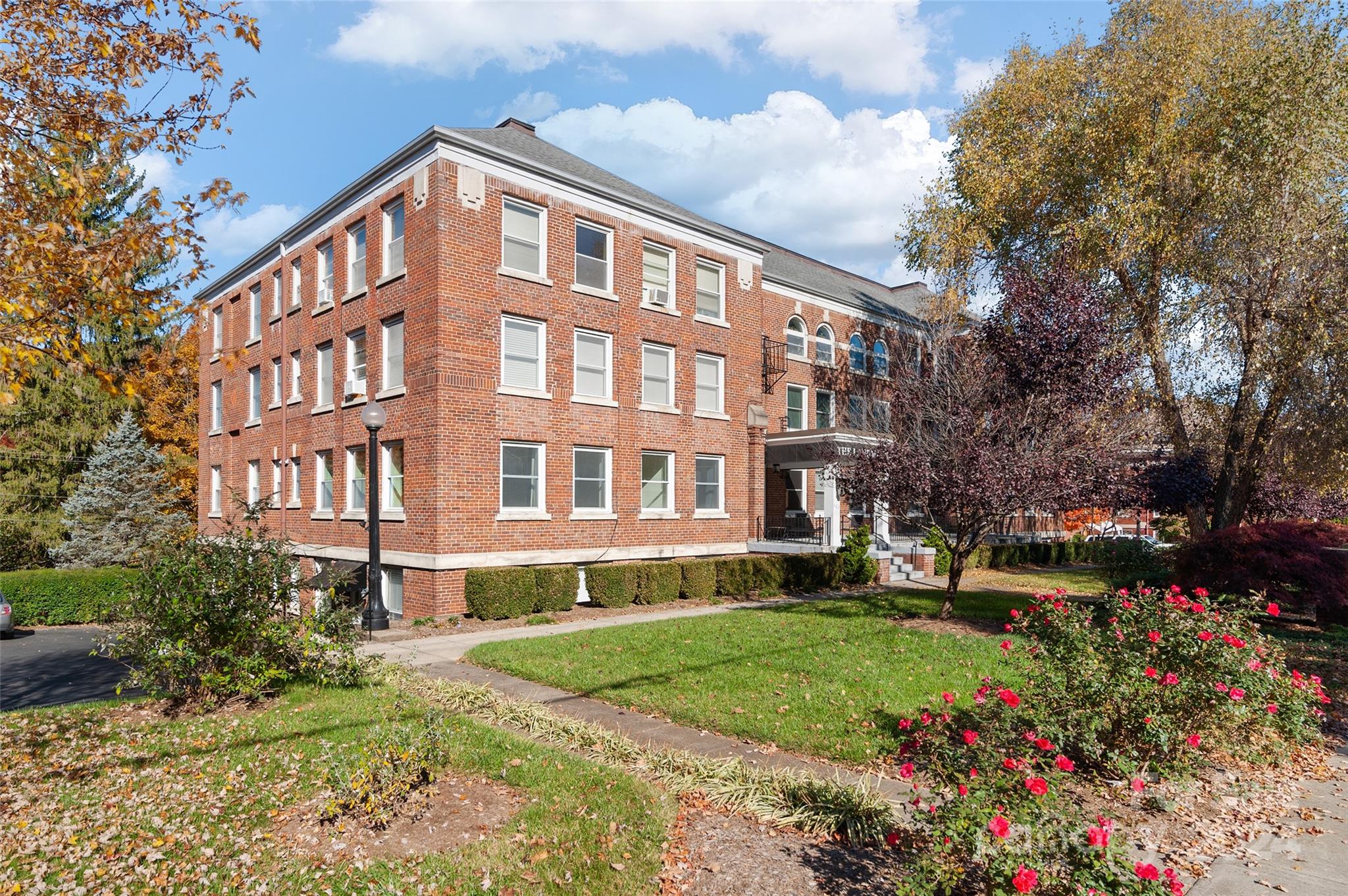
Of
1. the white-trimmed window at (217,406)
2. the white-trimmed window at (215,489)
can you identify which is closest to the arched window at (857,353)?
the white-trimmed window at (217,406)

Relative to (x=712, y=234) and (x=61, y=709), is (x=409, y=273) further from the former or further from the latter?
(x=61, y=709)

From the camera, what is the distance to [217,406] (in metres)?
28.9

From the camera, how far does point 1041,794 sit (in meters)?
3.85

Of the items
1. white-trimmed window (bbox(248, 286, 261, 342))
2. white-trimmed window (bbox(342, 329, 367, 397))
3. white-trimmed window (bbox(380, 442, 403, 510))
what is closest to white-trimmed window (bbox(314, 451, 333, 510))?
white-trimmed window (bbox(342, 329, 367, 397))

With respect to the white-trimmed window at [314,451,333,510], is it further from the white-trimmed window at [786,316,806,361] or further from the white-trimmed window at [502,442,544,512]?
the white-trimmed window at [786,316,806,361]

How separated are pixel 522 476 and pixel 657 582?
3.96 meters

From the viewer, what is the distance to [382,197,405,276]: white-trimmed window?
731 inches

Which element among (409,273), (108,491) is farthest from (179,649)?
(108,491)

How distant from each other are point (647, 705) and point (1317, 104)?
54.1 feet

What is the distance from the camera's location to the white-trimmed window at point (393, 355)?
60.3ft

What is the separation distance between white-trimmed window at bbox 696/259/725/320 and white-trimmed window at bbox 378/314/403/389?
831 centimetres

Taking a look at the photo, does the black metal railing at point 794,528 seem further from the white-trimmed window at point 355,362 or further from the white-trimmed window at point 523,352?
the white-trimmed window at point 355,362

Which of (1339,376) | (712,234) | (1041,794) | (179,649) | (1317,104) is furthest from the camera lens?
(712,234)

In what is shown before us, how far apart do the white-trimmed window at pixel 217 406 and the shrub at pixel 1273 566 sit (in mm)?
29555
